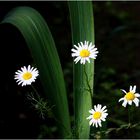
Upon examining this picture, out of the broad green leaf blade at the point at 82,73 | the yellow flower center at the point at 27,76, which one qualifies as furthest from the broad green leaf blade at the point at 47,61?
the yellow flower center at the point at 27,76

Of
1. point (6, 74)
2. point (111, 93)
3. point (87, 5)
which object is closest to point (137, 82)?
point (111, 93)

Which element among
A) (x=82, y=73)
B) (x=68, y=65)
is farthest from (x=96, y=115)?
(x=68, y=65)

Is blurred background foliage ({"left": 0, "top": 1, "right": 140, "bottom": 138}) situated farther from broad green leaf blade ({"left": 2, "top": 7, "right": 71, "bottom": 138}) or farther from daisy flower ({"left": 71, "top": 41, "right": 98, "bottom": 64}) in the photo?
daisy flower ({"left": 71, "top": 41, "right": 98, "bottom": 64})

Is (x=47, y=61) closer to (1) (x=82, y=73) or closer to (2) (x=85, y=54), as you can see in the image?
(1) (x=82, y=73)

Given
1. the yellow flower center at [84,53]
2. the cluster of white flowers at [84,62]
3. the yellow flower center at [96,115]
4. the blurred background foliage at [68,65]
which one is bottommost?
the yellow flower center at [96,115]

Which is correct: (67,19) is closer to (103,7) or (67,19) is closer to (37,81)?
(103,7)

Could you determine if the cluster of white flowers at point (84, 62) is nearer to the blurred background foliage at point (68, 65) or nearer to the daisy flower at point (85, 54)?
the daisy flower at point (85, 54)
